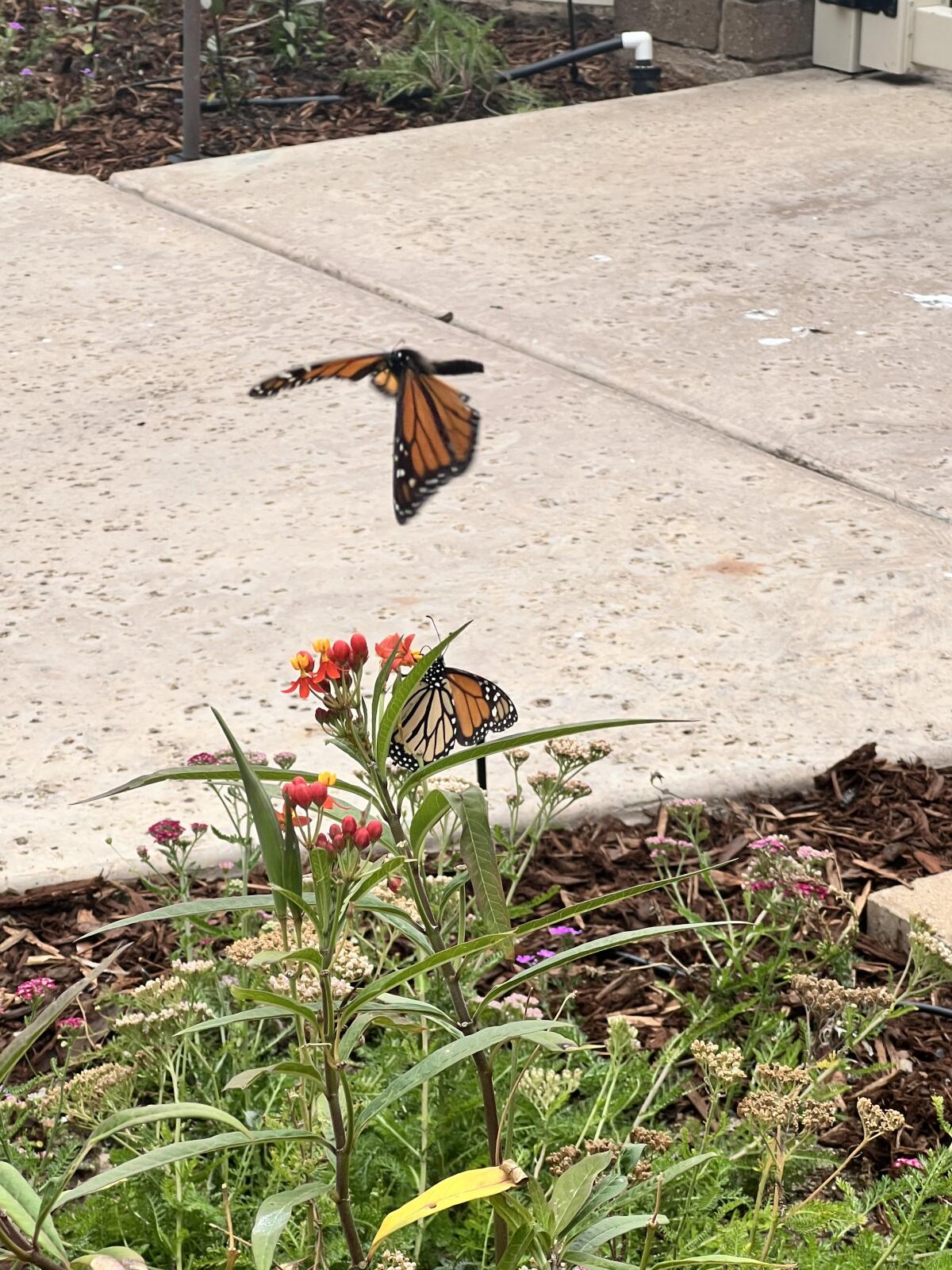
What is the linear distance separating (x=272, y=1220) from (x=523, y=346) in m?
3.81

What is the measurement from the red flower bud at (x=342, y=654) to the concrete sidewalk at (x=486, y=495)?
152cm

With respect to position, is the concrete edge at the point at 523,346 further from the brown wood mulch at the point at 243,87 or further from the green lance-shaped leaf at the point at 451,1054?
the green lance-shaped leaf at the point at 451,1054

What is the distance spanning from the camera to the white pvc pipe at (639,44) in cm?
786

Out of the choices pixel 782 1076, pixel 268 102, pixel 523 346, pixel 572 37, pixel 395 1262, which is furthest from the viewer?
pixel 572 37

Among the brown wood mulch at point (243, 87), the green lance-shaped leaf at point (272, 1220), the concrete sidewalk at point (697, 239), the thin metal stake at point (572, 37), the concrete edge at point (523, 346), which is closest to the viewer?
the green lance-shaped leaf at point (272, 1220)

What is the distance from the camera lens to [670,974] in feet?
8.52

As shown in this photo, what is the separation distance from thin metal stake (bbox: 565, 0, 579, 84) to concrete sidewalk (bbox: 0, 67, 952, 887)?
204 centimetres

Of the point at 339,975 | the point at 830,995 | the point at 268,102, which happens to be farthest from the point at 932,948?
the point at 268,102

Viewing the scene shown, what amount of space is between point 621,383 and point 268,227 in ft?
6.08

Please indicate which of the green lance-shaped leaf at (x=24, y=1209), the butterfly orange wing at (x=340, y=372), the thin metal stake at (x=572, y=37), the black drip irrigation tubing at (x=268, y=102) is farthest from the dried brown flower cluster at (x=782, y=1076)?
the thin metal stake at (x=572, y=37)

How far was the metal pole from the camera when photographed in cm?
645

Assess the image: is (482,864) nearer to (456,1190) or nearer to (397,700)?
(397,700)

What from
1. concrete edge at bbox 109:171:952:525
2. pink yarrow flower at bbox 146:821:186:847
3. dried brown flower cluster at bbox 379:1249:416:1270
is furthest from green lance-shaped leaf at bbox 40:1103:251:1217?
concrete edge at bbox 109:171:952:525

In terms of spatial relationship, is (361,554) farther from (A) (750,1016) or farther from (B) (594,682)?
(A) (750,1016)
